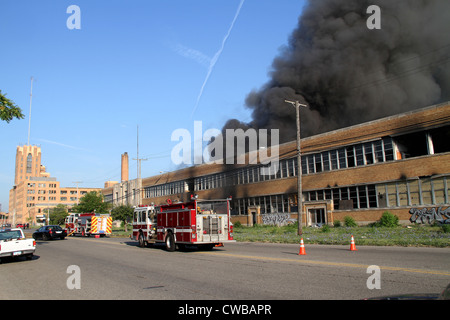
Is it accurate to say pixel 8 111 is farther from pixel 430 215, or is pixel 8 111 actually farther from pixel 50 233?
pixel 430 215

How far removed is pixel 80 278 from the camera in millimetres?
9562

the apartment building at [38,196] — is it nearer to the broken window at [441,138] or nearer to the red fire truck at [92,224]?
the red fire truck at [92,224]

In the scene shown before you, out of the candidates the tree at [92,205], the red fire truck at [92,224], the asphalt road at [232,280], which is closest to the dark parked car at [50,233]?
the red fire truck at [92,224]

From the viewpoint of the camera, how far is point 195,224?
1662cm

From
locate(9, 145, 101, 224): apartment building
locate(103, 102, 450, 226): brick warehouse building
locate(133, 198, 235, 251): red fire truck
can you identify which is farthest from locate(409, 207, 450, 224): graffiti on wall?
locate(9, 145, 101, 224): apartment building

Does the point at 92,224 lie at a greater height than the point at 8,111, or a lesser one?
lesser

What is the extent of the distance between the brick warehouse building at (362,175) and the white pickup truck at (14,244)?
27.1 meters

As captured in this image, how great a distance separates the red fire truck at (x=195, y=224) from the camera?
54.8 ft

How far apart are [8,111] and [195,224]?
9.43 m

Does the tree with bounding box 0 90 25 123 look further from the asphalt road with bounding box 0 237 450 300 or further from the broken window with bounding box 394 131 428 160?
the broken window with bounding box 394 131 428 160

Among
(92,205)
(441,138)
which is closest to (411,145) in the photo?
(441,138)
